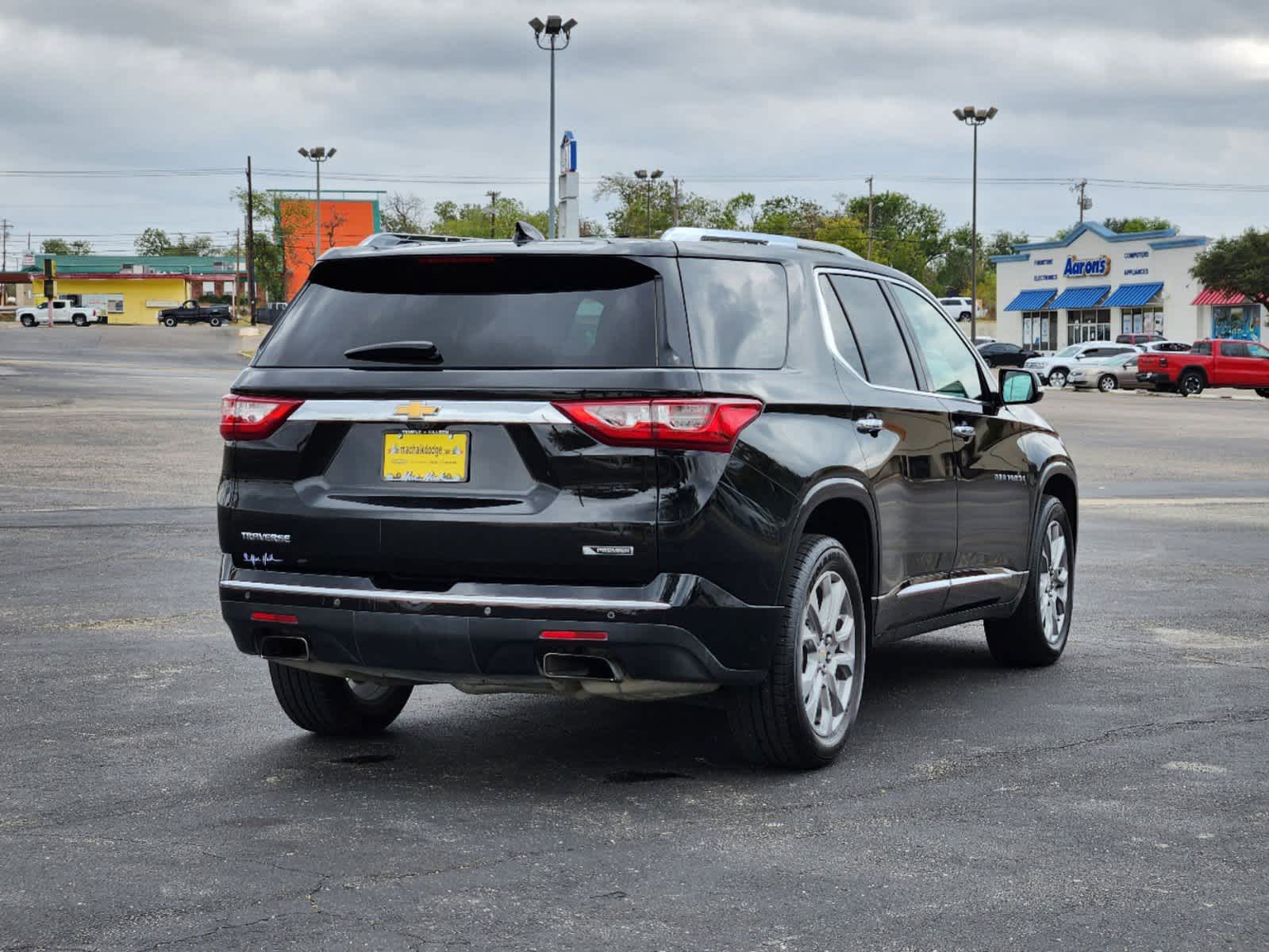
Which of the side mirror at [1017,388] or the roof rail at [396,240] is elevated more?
the roof rail at [396,240]

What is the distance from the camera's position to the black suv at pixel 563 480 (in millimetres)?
5293

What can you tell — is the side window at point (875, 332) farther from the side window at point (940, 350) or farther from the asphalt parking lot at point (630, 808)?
the asphalt parking lot at point (630, 808)

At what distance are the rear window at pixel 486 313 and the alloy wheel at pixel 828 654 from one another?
1.16m

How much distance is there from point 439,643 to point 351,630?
316mm

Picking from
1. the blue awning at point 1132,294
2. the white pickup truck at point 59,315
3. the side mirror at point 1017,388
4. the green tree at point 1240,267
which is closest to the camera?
the side mirror at point 1017,388

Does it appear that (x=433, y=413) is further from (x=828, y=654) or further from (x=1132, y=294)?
(x=1132, y=294)

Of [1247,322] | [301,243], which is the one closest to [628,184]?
[301,243]

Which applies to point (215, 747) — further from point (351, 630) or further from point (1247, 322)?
point (1247, 322)

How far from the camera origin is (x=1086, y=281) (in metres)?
90.3

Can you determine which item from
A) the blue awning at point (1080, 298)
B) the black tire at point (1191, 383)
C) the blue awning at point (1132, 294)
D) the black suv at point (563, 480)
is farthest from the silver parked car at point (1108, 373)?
the black suv at point (563, 480)

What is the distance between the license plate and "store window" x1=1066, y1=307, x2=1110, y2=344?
283ft

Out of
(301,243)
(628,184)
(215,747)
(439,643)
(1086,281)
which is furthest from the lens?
(301,243)

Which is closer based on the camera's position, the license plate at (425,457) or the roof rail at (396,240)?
the license plate at (425,457)

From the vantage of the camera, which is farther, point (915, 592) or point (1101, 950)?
point (915, 592)
